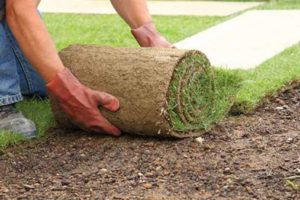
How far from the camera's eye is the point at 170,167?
383 cm

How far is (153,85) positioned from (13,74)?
0.86m

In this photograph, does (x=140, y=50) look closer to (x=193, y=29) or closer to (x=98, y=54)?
(x=98, y=54)

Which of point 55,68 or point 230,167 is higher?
point 55,68

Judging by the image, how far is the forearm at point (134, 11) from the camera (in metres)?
4.76

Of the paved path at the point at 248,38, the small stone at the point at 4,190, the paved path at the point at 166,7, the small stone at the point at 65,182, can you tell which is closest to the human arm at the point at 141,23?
the paved path at the point at 248,38

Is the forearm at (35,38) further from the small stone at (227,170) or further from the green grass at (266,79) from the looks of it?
the green grass at (266,79)

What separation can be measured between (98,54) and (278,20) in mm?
3154

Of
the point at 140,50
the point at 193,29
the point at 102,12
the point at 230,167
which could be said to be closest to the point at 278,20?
the point at 193,29

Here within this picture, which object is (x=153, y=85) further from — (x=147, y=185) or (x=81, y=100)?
(x=147, y=185)

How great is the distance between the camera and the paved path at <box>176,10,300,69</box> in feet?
19.6

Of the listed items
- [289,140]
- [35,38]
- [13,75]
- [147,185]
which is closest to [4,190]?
[147,185]

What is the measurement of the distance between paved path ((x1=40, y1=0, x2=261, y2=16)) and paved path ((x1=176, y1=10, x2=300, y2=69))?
44cm

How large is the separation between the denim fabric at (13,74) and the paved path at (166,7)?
311 centimetres

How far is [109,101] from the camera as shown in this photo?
415 centimetres
